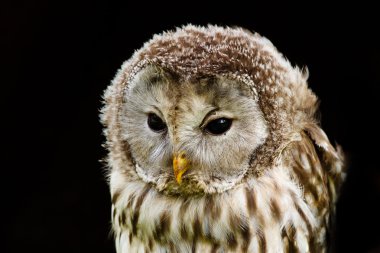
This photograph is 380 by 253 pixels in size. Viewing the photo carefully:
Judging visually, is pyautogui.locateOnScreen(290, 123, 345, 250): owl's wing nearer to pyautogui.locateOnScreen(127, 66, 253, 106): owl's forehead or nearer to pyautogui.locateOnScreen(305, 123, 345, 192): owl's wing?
pyautogui.locateOnScreen(305, 123, 345, 192): owl's wing

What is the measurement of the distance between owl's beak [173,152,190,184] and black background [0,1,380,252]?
4.03 ft

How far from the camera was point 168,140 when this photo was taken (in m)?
2.61

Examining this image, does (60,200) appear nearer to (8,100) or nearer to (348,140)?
(8,100)

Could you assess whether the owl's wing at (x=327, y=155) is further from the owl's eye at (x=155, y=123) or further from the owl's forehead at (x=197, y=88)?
the owl's eye at (x=155, y=123)

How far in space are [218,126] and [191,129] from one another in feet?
0.33

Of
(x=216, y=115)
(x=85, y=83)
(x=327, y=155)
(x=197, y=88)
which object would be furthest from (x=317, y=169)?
(x=85, y=83)

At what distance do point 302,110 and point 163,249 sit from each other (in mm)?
803

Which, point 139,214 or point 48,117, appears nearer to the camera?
point 139,214

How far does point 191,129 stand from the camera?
256 cm

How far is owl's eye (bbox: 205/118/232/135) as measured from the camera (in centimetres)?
254

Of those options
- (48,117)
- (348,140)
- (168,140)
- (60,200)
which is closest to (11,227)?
(60,200)

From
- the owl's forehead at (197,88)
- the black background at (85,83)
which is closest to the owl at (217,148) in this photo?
the owl's forehead at (197,88)

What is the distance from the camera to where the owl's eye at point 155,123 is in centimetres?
262

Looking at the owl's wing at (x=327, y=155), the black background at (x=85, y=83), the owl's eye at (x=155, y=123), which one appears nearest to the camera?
the owl's eye at (x=155, y=123)
